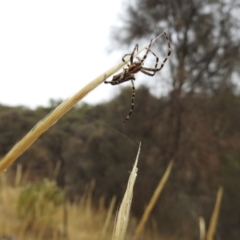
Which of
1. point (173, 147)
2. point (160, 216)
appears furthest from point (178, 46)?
point (160, 216)

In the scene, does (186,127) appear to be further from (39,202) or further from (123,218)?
(123,218)

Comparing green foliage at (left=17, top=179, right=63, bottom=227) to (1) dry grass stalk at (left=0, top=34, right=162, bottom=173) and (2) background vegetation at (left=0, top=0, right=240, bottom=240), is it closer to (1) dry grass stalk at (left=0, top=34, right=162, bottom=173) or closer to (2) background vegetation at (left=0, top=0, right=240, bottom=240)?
(2) background vegetation at (left=0, top=0, right=240, bottom=240)

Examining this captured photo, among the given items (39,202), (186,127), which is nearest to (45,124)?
(39,202)

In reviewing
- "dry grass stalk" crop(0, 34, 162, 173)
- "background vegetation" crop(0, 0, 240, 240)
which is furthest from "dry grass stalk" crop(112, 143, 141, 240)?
"background vegetation" crop(0, 0, 240, 240)

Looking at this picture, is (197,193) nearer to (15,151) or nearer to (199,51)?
(199,51)

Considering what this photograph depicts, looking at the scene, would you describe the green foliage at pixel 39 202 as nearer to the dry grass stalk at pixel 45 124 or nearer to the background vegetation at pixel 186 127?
the background vegetation at pixel 186 127

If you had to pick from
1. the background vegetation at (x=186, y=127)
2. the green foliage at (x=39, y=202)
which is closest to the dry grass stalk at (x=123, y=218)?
the green foliage at (x=39, y=202)
